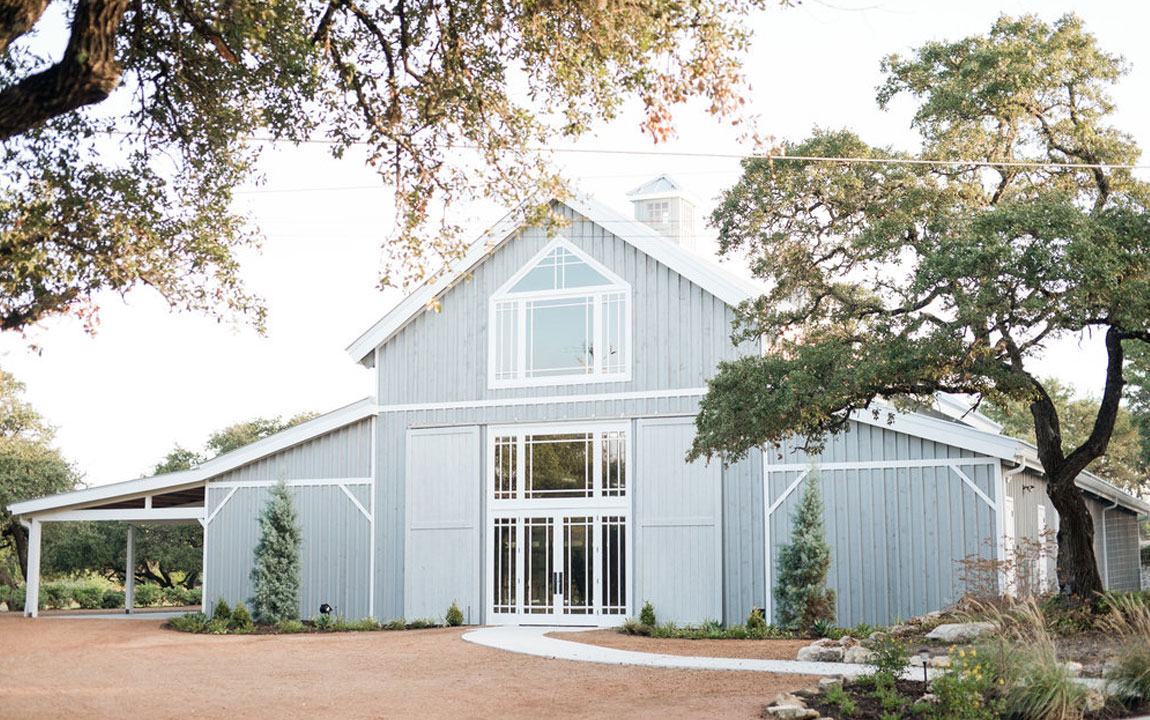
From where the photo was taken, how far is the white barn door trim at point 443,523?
69.3 feet

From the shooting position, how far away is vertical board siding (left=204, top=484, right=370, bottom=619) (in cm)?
2186

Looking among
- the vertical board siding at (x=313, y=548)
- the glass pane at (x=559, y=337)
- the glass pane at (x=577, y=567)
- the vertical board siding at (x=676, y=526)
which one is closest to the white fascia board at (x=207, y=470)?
the vertical board siding at (x=313, y=548)

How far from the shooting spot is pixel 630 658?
560 inches

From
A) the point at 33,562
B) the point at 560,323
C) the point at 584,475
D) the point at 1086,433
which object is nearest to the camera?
the point at 584,475

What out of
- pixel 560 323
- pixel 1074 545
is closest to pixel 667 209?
pixel 560 323

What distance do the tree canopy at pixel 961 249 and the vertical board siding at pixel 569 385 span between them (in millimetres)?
3664

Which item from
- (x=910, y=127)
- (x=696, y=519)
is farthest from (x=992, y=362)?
(x=696, y=519)

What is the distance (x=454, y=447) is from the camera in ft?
70.6

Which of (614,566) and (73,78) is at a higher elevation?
(73,78)

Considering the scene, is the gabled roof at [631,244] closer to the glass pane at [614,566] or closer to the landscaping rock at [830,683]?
the glass pane at [614,566]

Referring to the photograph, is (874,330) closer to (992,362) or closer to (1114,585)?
(992,362)

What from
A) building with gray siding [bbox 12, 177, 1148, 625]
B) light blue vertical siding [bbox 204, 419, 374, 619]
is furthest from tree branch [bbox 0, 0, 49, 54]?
light blue vertical siding [bbox 204, 419, 374, 619]

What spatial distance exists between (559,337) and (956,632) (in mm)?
9533

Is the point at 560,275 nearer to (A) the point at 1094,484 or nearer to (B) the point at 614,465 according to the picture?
(B) the point at 614,465
